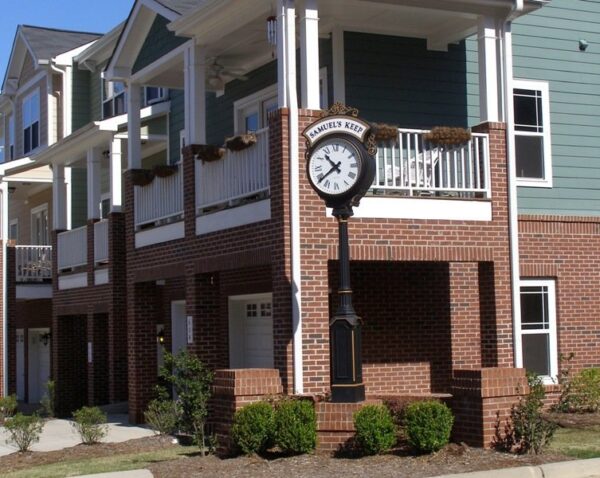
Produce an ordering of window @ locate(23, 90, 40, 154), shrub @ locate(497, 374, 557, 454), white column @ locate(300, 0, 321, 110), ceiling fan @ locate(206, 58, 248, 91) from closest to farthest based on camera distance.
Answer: shrub @ locate(497, 374, 557, 454) < white column @ locate(300, 0, 321, 110) < ceiling fan @ locate(206, 58, 248, 91) < window @ locate(23, 90, 40, 154)

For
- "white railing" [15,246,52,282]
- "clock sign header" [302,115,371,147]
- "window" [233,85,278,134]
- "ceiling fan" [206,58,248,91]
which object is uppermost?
"ceiling fan" [206,58,248,91]

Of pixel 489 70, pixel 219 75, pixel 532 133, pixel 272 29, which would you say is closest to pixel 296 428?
pixel 272 29

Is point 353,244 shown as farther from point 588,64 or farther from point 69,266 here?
point 69,266

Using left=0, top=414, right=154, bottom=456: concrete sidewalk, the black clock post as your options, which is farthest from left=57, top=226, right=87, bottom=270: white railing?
the black clock post

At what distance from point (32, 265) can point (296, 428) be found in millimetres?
17329

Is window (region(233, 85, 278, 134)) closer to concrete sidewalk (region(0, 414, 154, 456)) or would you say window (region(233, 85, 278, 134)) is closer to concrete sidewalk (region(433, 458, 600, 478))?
concrete sidewalk (region(0, 414, 154, 456))

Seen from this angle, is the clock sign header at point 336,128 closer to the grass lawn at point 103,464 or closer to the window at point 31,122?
the grass lawn at point 103,464

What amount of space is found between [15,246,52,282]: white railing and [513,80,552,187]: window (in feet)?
49.1

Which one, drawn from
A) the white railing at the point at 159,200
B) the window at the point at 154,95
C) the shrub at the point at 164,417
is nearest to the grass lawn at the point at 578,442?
the shrub at the point at 164,417

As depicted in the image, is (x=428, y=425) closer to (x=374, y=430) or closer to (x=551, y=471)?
(x=374, y=430)

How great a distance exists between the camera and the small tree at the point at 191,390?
14891 mm

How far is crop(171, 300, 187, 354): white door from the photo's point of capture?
22062 millimetres

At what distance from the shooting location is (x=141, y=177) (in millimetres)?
19391

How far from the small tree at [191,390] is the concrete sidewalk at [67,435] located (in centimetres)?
243
